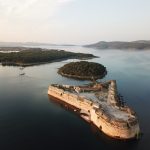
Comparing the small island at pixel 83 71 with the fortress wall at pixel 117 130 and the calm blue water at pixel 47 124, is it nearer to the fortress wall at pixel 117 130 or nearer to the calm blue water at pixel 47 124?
the calm blue water at pixel 47 124

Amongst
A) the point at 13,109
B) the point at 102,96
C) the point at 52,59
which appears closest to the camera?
the point at 13,109

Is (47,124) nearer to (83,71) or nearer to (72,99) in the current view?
(72,99)

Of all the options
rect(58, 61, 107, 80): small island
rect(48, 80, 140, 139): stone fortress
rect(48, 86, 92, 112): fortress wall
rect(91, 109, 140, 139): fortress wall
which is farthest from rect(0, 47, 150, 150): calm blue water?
rect(58, 61, 107, 80): small island

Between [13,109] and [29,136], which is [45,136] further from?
[13,109]

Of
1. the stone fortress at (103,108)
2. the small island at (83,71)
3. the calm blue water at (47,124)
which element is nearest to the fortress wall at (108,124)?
the stone fortress at (103,108)

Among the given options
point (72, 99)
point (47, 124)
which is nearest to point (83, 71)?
point (72, 99)

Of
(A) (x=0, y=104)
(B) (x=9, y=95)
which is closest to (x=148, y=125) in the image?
(A) (x=0, y=104)

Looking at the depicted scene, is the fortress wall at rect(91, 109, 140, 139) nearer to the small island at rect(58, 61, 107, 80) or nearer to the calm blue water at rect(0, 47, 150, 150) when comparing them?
the calm blue water at rect(0, 47, 150, 150)

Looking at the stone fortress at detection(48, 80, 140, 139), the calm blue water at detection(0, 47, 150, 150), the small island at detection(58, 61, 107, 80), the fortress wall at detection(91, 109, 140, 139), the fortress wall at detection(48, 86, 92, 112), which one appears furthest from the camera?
the small island at detection(58, 61, 107, 80)
